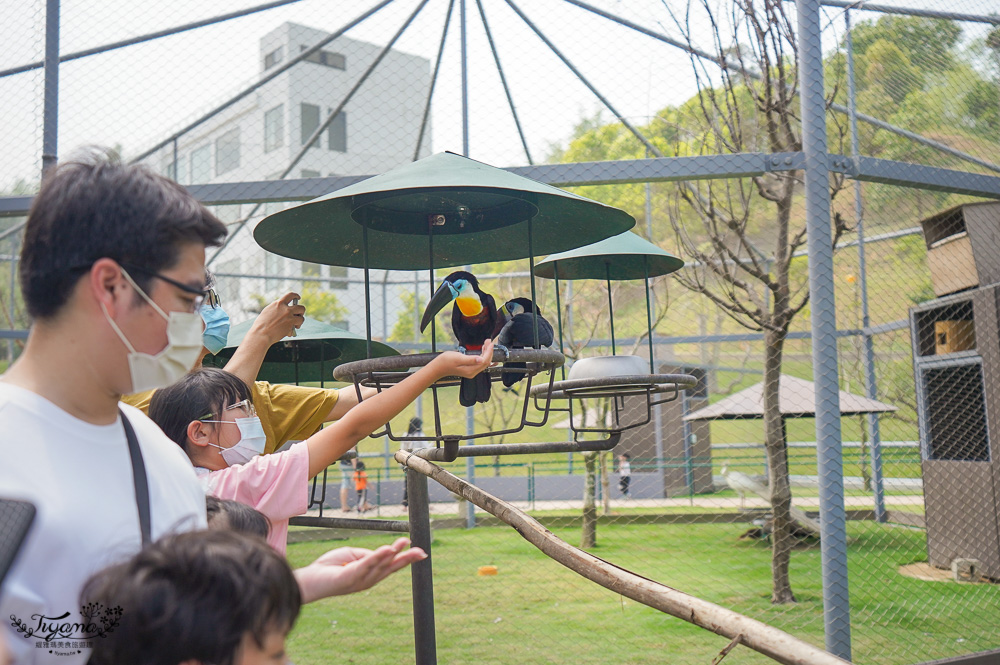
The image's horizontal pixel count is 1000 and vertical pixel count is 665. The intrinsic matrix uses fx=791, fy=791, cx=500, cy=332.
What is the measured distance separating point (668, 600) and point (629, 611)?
4624mm

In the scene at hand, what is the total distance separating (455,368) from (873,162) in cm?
255

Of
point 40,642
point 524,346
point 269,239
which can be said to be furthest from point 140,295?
point 524,346

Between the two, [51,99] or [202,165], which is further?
[202,165]

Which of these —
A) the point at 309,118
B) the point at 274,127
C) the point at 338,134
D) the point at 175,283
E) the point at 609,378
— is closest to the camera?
the point at 175,283

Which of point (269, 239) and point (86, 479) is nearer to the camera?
point (86, 479)

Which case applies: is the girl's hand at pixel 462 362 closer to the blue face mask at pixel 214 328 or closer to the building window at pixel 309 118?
the blue face mask at pixel 214 328

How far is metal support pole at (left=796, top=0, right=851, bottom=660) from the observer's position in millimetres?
3227

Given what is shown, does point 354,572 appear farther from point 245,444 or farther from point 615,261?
point 615,261

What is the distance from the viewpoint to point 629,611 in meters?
6.07

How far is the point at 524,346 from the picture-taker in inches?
86.7

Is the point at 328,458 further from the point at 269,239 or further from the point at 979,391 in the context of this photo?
the point at 979,391

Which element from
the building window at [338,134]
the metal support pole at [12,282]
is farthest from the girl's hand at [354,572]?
the building window at [338,134]

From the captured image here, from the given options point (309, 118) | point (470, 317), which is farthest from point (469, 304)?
point (309, 118)

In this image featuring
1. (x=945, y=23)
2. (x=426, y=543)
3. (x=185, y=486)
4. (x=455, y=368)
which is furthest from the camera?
(x=945, y=23)
